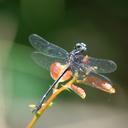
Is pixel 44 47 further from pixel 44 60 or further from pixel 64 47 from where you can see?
pixel 64 47

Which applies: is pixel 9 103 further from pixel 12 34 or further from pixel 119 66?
pixel 119 66

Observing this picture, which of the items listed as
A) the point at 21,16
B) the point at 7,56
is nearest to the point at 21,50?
the point at 7,56

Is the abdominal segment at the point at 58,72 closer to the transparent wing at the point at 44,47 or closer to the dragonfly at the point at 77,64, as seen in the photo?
the dragonfly at the point at 77,64

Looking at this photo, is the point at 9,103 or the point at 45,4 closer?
the point at 9,103

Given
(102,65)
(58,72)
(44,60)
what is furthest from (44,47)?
(58,72)

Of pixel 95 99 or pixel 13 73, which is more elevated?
pixel 13 73

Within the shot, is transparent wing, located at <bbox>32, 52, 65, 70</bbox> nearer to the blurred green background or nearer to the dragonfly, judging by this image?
the dragonfly

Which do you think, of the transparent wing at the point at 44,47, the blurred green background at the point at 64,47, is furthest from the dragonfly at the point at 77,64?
the blurred green background at the point at 64,47
